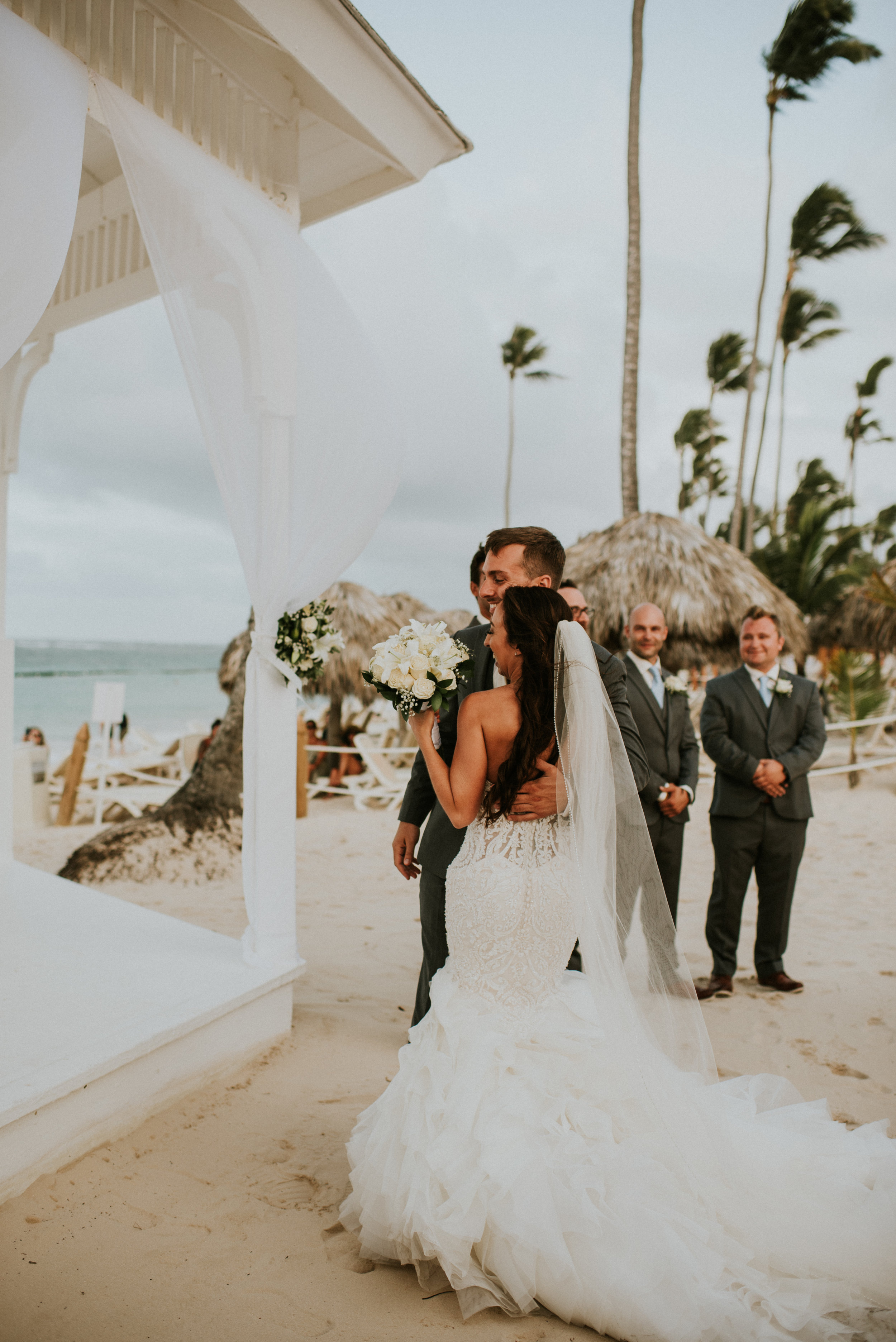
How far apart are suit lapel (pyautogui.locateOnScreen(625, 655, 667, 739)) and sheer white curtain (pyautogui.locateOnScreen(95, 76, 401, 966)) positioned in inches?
69.1

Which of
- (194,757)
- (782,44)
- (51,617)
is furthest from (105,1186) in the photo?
(51,617)

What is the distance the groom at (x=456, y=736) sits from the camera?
8.88 feet

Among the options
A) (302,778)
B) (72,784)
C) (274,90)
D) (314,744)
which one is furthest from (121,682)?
(274,90)

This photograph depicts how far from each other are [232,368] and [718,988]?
13.2 ft

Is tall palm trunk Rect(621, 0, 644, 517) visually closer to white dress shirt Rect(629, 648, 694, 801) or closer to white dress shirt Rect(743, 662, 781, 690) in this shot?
white dress shirt Rect(743, 662, 781, 690)

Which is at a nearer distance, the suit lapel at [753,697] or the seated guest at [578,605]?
the seated guest at [578,605]

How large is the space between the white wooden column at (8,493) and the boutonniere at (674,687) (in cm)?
392

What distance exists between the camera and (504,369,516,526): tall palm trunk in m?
31.5

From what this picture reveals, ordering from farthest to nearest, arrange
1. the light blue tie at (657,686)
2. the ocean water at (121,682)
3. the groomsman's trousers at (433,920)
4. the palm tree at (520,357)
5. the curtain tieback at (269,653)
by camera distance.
Answer: the ocean water at (121,682) → the palm tree at (520,357) → the light blue tie at (657,686) → the curtain tieback at (269,653) → the groomsman's trousers at (433,920)

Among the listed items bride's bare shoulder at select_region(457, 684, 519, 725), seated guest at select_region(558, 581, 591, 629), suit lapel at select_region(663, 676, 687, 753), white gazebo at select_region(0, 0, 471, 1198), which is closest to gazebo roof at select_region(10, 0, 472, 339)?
white gazebo at select_region(0, 0, 471, 1198)

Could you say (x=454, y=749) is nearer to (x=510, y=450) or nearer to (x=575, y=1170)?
(x=575, y=1170)

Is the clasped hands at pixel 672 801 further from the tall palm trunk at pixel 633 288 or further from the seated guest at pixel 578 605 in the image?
the tall palm trunk at pixel 633 288

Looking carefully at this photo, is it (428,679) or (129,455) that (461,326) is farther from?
(428,679)

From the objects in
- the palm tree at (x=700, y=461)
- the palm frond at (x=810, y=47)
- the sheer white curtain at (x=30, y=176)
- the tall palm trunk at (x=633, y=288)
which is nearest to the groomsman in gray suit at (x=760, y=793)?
the sheer white curtain at (x=30, y=176)
